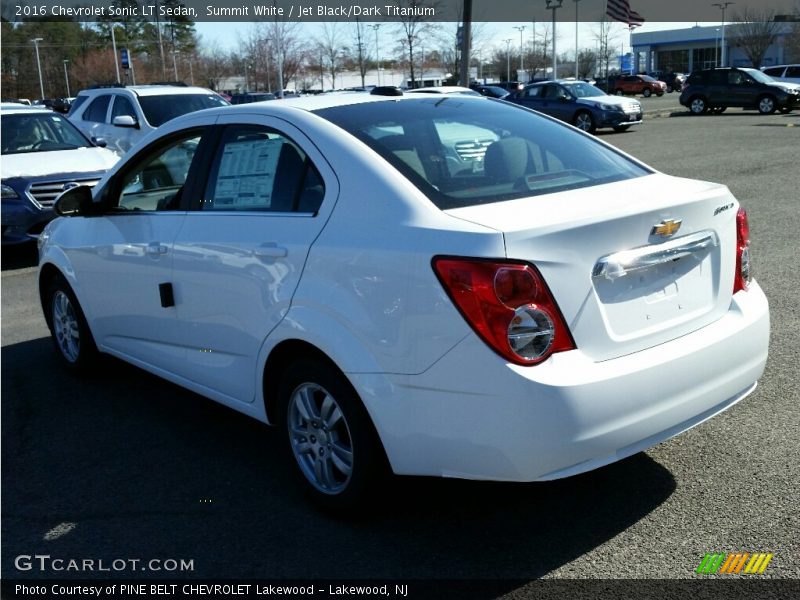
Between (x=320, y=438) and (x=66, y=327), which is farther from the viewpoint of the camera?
(x=66, y=327)

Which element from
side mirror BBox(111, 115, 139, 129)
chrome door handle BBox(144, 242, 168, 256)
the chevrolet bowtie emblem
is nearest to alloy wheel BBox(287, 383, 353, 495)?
chrome door handle BBox(144, 242, 168, 256)

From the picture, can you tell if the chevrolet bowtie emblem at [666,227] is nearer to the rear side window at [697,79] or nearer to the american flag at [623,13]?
the rear side window at [697,79]

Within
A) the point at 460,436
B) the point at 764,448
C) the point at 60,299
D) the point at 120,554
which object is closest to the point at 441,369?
the point at 460,436

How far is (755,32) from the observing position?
77.2 meters

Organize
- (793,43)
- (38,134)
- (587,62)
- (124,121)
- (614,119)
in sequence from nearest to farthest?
(38,134) < (124,121) < (614,119) < (793,43) < (587,62)

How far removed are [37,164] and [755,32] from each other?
7871 centimetres

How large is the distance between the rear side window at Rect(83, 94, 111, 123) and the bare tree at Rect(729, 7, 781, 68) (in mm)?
72224

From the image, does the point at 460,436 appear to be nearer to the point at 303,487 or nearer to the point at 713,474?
the point at 303,487

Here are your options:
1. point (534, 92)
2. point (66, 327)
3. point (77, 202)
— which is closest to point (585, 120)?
point (534, 92)

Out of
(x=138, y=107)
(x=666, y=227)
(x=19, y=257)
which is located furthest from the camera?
(x=138, y=107)

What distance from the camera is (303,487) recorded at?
3777 millimetres

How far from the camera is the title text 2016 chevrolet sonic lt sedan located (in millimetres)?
2963

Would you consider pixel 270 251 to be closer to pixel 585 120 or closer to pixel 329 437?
pixel 329 437

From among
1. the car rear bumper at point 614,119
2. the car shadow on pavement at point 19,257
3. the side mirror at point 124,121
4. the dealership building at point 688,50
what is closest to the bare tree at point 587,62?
the dealership building at point 688,50
